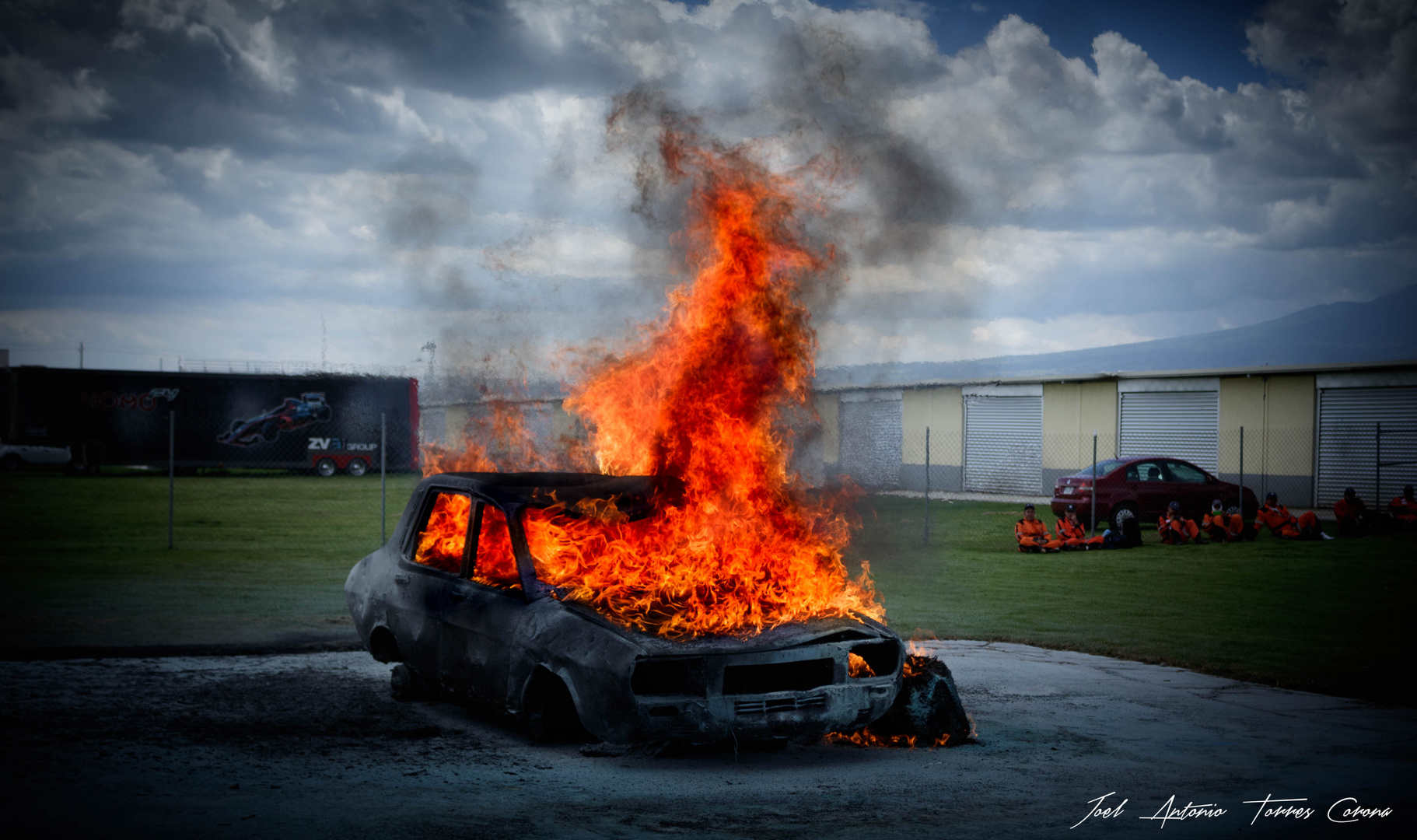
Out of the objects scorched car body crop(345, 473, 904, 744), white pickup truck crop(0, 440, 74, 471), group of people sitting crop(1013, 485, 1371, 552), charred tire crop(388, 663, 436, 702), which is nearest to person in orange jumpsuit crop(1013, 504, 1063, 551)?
group of people sitting crop(1013, 485, 1371, 552)

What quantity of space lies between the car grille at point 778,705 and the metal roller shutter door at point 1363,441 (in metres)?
24.0

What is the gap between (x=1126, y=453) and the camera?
30.6 metres

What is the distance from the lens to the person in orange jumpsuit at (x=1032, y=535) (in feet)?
56.5

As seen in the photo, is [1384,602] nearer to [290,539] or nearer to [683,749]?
[683,749]

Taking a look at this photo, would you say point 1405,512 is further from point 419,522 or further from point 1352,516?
point 419,522

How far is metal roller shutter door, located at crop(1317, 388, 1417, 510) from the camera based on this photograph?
2509cm

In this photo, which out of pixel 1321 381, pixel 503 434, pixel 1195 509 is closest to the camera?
pixel 503 434

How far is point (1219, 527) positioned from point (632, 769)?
629 inches

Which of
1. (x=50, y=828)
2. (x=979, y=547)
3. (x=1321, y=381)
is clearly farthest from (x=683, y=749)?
(x=1321, y=381)

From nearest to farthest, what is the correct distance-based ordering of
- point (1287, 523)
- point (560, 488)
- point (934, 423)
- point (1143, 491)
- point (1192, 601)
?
point (560, 488)
point (1192, 601)
point (1287, 523)
point (1143, 491)
point (934, 423)

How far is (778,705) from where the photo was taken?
5527 mm

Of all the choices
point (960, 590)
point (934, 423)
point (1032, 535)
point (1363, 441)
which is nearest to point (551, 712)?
point (960, 590)

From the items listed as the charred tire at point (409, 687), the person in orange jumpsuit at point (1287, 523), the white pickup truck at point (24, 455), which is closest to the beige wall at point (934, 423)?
the person in orange jumpsuit at point (1287, 523)

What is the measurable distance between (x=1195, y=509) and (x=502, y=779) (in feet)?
62.4
